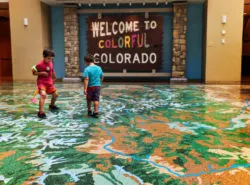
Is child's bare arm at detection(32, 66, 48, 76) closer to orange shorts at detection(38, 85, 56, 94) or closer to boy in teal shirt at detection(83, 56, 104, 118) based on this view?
orange shorts at detection(38, 85, 56, 94)

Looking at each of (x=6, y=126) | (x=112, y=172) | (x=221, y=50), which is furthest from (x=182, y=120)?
(x=221, y=50)

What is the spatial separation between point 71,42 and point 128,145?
8.69 meters

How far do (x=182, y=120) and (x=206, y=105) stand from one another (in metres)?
1.52

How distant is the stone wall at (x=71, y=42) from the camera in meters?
11.3

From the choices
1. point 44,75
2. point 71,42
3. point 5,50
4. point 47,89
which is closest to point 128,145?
point 44,75

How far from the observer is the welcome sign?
11.2 meters

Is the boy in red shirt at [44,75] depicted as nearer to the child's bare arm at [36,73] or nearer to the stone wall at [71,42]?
the child's bare arm at [36,73]

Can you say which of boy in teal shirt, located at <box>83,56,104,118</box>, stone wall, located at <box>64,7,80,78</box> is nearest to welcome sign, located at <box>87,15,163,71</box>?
stone wall, located at <box>64,7,80,78</box>

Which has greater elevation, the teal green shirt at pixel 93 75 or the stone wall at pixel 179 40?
the stone wall at pixel 179 40

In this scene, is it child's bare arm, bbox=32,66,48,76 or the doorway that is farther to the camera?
the doorway

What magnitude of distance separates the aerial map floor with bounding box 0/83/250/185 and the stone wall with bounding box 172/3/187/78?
513 cm

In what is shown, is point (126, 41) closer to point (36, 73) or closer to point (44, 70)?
point (44, 70)

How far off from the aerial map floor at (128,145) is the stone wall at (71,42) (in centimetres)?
557

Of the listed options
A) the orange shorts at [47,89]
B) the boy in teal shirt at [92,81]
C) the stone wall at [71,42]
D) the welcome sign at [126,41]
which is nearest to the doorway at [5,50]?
the stone wall at [71,42]
